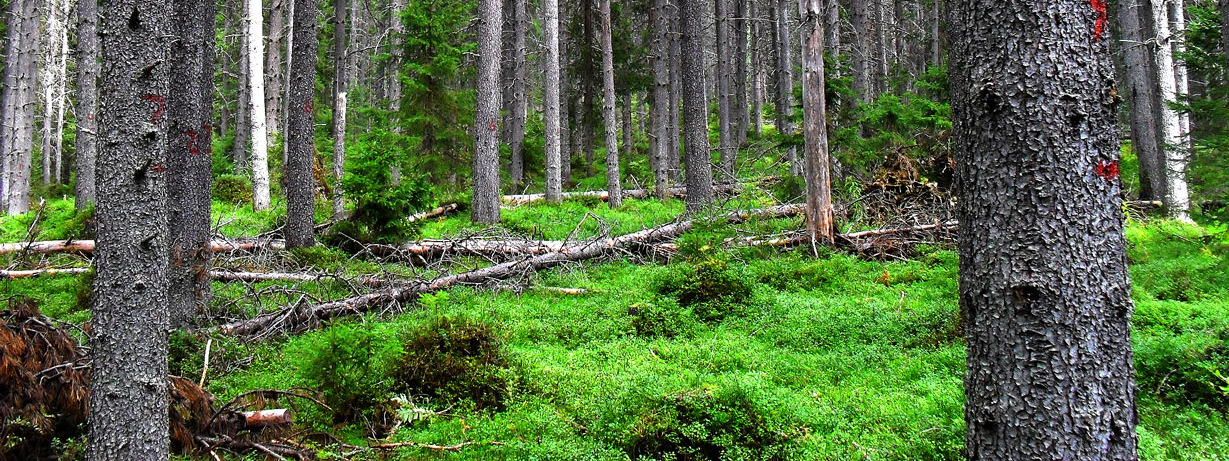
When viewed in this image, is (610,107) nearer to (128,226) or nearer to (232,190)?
(232,190)

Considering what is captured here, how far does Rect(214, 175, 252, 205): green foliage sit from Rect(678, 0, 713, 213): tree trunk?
43.7ft

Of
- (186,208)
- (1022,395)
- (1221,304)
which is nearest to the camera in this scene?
(1022,395)

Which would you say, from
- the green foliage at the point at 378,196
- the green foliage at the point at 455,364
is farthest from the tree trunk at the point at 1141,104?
the green foliage at the point at 455,364

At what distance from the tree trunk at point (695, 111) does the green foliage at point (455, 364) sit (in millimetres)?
8509

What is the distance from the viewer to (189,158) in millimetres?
6789

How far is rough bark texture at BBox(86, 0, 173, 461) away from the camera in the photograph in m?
3.44

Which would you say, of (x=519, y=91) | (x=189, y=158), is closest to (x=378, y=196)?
(x=189, y=158)

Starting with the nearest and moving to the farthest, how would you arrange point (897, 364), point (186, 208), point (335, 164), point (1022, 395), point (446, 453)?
point (1022, 395) → point (446, 453) → point (897, 364) → point (186, 208) → point (335, 164)

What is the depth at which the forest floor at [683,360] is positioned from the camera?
14.9 feet

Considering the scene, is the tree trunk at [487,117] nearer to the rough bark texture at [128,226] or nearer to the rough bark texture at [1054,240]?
the rough bark texture at [128,226]

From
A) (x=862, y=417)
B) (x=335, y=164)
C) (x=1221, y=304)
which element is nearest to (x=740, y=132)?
(x=335, y=164)

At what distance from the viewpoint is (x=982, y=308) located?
3043 millimetres

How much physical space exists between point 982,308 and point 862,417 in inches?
80.7

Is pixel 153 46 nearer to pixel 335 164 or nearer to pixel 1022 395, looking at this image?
pixel 1022 395
